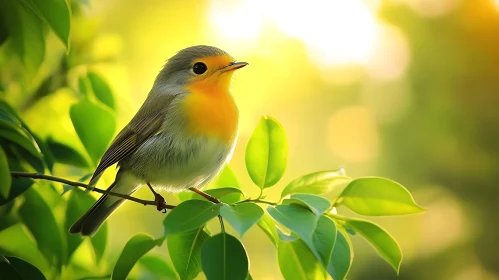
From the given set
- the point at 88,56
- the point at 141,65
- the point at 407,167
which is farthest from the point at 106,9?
the point at 407,167

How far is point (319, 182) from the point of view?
1432 millimetres

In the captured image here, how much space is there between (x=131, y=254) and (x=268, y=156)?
38 cm

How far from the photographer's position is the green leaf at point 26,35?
58.0 inches

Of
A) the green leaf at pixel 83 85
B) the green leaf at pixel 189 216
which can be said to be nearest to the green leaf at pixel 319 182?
the green leaf at pixel 189 216

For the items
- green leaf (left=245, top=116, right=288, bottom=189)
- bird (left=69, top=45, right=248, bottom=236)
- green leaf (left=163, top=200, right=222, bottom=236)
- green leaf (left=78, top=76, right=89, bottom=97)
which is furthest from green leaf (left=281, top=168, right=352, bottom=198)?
green leaf (left=78, top=76, right=89, bottom=97)

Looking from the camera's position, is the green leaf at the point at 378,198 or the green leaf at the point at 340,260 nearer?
the green leaf at the point at 340,260

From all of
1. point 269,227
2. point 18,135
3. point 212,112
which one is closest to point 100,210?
point 212,112

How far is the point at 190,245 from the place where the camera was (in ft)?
4.47

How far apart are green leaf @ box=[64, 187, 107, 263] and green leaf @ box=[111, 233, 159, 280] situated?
404mm

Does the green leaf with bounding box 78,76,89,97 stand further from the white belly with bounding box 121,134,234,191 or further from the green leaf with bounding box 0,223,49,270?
the green leaf with bounding box 0,223,49,270

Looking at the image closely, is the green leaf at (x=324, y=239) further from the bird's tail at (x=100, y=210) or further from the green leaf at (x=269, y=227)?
the bird's tail at (x=100, y=210)

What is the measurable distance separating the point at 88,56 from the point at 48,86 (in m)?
0.24

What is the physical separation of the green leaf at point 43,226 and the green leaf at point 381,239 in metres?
0.73

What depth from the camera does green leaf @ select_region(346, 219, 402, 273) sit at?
4.31 ft
